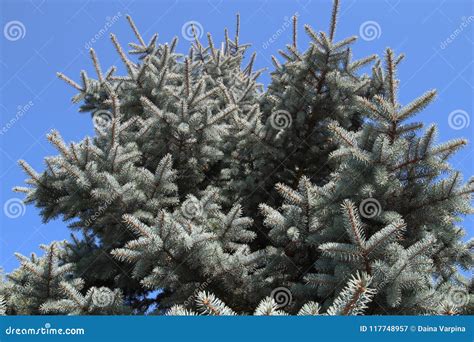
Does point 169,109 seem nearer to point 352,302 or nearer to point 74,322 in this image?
point 74,322

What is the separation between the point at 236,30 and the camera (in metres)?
11.0

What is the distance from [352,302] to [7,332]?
8.18 feet

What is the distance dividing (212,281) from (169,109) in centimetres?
320

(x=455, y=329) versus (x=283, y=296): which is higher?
(x=455, y=329)

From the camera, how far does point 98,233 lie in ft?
21.4

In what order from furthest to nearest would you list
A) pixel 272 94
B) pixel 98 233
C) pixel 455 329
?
pixel 272 94, pixel 98 233, pixel 455 329

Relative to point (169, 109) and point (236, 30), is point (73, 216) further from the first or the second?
point (236, 30)

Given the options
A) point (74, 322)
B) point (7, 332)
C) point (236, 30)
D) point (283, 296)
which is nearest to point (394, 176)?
point (283, 296)

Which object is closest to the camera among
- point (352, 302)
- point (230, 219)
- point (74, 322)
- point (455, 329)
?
point (352, 302)

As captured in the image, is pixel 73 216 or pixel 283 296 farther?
pixel 73 216

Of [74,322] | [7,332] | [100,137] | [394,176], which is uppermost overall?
[394,176]

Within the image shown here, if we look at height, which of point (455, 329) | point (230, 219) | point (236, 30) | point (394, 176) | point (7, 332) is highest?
point (236, 30)

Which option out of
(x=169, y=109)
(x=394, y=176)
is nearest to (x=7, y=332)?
(x=394, y=176)

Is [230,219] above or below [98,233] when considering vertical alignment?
above
